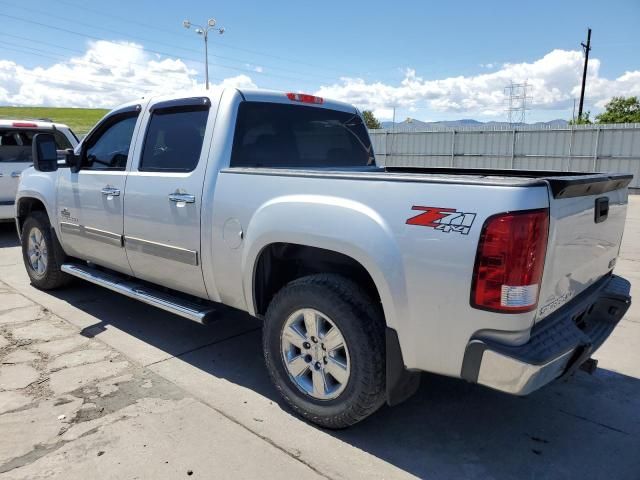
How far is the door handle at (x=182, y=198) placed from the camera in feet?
11.7

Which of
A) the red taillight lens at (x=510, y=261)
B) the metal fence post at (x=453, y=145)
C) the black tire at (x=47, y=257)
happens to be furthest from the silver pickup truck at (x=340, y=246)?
the metal fence post at (x=453, y=145)

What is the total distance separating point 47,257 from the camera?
553 centimetres

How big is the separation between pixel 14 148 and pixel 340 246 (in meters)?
8.31

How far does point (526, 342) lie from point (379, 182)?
40.1 inches

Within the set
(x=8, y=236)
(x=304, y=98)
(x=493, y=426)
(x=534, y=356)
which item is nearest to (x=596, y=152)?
(x=304, y=98)

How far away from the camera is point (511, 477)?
2639 mm

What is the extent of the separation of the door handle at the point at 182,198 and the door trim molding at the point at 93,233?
0.86 metres

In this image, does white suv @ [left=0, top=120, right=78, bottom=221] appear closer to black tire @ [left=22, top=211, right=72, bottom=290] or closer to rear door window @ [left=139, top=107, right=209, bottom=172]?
black tire @ [left=22, top=211, right=72, bottom=290]

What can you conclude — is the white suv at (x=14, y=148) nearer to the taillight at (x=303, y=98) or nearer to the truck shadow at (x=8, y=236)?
the truck shadow at (x=8, y=236)

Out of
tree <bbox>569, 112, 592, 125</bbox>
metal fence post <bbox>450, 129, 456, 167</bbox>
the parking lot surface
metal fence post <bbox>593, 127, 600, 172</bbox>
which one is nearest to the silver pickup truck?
the parking lot surface

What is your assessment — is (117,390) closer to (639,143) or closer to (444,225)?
(444,225)

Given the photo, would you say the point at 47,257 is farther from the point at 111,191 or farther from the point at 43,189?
the point at 111,191

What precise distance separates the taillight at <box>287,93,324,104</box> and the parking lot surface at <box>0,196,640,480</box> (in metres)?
→ 2.03

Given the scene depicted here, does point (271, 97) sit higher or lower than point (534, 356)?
higher
